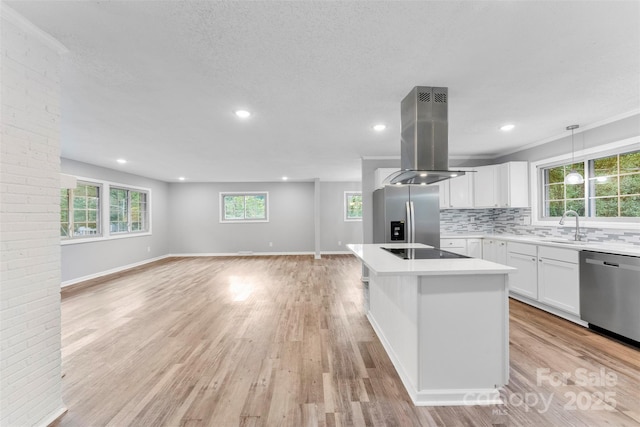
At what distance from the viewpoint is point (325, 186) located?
28.1 feet

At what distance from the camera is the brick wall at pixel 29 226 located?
4.76 feet

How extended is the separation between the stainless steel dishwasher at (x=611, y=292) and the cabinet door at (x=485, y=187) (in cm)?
182

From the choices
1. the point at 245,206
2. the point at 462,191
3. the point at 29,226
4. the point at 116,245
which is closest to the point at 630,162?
the point at 462,191

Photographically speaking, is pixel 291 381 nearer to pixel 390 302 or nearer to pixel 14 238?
pixel 390 302

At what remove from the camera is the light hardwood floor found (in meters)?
1.75

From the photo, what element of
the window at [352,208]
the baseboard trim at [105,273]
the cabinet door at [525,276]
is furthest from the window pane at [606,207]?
the baseboard trim at [105,273]

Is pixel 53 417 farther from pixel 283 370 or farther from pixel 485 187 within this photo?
pixel 485 187

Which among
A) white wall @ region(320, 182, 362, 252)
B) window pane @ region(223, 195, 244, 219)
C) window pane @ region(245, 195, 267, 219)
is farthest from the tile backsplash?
window pane @ region(223, 195, 244, 219)

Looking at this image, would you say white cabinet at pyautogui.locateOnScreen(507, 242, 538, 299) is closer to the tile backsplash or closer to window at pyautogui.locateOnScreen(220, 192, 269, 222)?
the tile backsplash

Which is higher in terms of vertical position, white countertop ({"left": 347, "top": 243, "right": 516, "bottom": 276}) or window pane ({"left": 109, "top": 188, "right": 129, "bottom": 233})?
window pane ({"left": 109, "top": 188, "right": 129, "bottom": 233})

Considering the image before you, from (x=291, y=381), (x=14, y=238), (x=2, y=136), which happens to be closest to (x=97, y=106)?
(x=2, y=136)

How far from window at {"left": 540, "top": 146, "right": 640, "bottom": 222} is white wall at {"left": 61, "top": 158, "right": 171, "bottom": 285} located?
815cm

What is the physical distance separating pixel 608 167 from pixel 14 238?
5.57m

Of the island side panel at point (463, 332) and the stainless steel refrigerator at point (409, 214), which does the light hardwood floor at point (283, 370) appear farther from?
the stainless steel refrigerator at point (409, 214)
